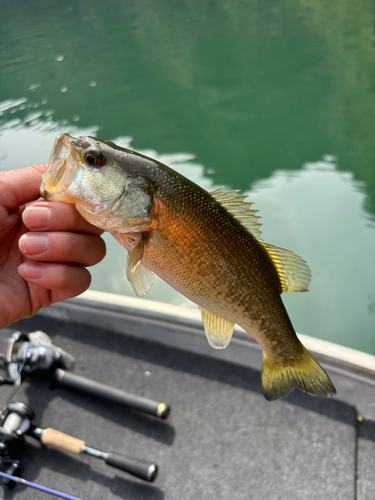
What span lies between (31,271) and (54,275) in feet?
0.26

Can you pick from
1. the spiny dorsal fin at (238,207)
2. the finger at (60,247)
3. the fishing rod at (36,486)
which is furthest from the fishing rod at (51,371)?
the spiny dorsal fin at (238,207)

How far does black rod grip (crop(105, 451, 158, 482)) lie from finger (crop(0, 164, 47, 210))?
1.50 m

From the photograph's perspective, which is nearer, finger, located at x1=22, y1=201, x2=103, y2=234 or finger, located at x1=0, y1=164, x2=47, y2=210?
finger, located at x1=22, y1=201, x2=103, y2=234

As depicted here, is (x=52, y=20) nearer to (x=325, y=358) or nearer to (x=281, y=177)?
(x=281, y=177)

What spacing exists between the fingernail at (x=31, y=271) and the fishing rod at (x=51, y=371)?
1233 mm

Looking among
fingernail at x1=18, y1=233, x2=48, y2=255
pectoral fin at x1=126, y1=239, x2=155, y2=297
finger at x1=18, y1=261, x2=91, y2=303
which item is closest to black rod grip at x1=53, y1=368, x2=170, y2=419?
finger at x1=18, y1=261, x2=91, y2=303

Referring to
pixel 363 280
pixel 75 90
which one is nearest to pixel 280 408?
pixel 363 280

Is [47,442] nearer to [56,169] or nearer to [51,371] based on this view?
[51,371]

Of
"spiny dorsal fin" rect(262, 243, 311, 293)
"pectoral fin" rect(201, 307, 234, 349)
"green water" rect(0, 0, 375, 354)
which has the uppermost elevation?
"spiny dorsal fin" rect(262, 243, 311, 293)

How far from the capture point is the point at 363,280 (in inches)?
172

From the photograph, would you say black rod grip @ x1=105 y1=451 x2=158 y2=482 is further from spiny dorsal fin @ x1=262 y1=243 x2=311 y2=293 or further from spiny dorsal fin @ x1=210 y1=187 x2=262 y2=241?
spiny dorsal fin @ x1=210 y1=187 x2=262 y2=241

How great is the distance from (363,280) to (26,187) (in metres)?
4.06

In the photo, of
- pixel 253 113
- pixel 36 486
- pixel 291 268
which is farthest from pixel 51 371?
pixel 253 113

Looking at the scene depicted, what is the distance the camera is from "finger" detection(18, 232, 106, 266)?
1294 mm
